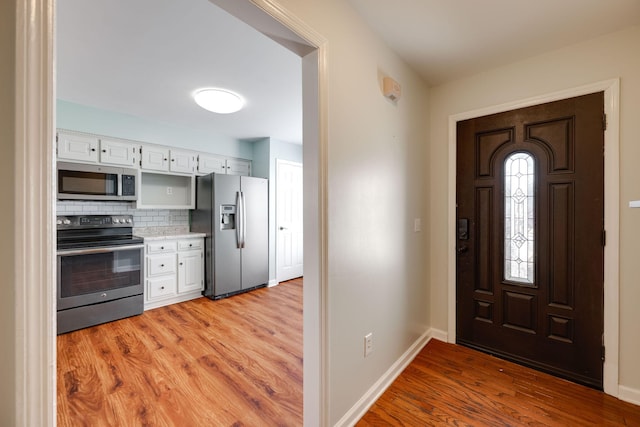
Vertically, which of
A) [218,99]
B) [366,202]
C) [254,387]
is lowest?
[254,387]

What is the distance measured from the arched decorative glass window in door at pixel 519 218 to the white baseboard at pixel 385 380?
86 cm

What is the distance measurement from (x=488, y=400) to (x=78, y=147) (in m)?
4.41

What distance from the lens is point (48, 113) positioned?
0.60 m

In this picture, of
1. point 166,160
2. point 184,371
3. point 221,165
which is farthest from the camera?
point 221,165

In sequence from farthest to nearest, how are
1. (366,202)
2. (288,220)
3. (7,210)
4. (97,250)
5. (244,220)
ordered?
(288,220), (244,220), (97,250), (366,202), (7,210)

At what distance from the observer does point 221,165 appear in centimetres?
426

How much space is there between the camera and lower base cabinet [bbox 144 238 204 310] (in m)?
3.32

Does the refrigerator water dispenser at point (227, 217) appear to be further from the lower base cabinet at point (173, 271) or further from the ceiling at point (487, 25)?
the ceiling at point (487, 25)

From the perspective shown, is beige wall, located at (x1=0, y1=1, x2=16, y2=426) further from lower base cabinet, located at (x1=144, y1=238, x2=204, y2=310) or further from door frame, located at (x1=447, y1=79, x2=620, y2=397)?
lower base cabinet, located at (x1=144, y1=238, x2=204, y2=310)

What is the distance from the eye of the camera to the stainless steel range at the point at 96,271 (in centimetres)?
269

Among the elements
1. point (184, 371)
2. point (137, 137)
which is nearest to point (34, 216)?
point (184, 371)

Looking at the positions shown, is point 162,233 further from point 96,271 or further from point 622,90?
point 622,90

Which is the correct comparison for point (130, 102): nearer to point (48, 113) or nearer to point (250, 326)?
point (250, 326)

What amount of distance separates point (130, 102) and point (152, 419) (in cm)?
300
